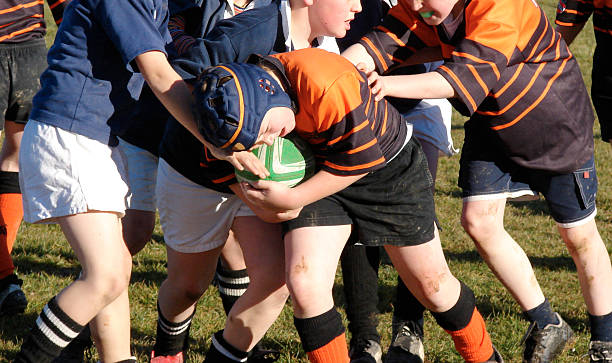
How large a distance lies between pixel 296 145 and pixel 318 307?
0.58 meters

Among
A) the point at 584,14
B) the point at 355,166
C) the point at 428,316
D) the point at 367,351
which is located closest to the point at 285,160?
Result: the point at 355,166

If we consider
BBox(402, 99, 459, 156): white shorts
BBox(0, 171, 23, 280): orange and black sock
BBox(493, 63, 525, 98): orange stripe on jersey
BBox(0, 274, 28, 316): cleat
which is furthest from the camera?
BBox(0, 171, 23, 280): orange and black sock

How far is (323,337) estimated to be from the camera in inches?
120

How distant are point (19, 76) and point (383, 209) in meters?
2.32

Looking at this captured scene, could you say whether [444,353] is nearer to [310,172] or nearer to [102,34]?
[310,172]

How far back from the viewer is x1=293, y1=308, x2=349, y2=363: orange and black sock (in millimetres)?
3055

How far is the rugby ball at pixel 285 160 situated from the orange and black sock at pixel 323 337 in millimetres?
497

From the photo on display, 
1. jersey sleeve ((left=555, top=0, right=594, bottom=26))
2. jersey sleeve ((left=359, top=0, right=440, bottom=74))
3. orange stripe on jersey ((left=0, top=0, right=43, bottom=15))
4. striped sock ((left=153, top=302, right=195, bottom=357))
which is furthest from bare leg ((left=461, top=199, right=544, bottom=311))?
orange stripe on jersey ((left=0, top=0, right=43, bottom=15))

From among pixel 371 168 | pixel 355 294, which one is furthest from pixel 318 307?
pixel 355 294

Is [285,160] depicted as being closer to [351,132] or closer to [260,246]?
[351,132]

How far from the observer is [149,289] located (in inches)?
186

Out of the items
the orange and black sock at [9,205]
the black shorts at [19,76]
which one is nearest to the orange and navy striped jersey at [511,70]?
the black shorts at [19,76]

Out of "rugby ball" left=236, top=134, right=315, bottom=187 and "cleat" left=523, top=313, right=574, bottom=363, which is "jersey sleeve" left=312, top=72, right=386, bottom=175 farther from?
"cleat" left=523, top=313, right=574, bottom=363

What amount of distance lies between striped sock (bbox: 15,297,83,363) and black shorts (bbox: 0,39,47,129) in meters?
1.61
